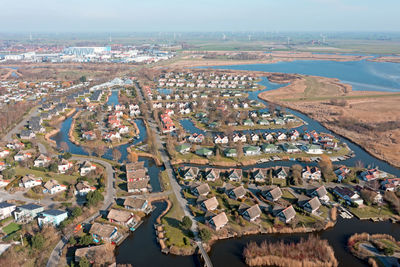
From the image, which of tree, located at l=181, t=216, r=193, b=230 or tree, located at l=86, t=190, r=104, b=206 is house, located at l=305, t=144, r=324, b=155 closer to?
tree, located at l=181, t=216, r=193, b=230

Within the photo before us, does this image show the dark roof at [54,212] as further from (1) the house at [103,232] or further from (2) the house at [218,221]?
(2) the house at [218,221]

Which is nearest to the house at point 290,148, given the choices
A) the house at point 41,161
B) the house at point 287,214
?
the house at point 287,214

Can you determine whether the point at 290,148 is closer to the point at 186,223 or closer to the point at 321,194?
the point at 321,194

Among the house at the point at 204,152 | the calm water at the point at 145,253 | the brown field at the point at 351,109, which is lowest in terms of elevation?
the calm water at the point at 145,253

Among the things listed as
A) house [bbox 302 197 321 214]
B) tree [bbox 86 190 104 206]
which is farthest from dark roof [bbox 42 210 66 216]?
house [bbox 302 197 321 214]

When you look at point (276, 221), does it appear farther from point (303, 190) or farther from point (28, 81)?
point (28, 81)
